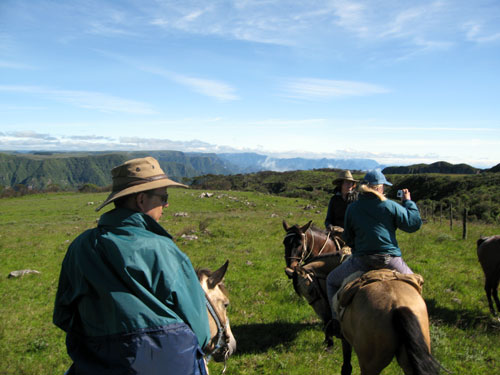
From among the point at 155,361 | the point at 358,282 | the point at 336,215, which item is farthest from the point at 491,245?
the point at 155,361

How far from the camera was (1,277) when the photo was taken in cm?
1190

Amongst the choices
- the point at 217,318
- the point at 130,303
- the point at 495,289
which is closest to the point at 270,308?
the point at 217,318

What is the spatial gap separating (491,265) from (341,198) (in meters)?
4.33

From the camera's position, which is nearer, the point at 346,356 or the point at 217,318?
the point at 217,318

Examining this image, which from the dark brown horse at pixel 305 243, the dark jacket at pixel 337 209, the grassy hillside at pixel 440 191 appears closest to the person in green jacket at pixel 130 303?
the dark brown horse at pixel 305 243

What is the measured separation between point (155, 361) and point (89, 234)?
1.09 m

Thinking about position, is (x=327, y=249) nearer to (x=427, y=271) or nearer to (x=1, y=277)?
(x=427, y=271)

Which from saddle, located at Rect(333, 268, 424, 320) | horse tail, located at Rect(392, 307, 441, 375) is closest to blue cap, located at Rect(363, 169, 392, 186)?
saddle, located at Rect(333, 268, 424, 320)

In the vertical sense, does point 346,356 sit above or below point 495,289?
below

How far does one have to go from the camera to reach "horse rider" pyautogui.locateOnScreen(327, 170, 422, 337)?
4777 millimetres

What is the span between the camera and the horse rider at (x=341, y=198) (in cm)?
793

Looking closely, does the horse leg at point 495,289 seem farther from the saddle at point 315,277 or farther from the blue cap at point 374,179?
the blue cap at point 374,179

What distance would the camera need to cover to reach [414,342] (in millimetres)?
3549

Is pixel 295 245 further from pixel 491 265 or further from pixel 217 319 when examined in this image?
pixel 491 265
